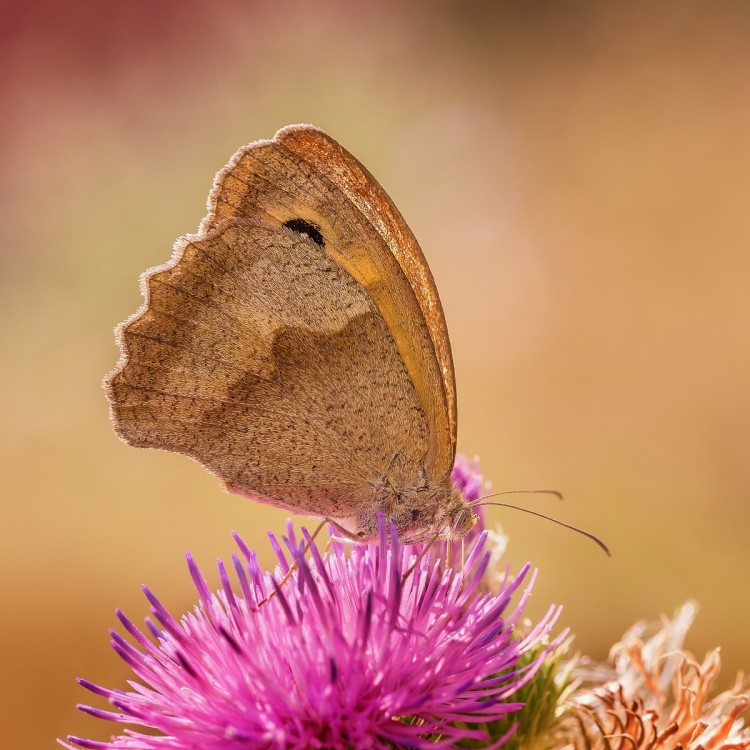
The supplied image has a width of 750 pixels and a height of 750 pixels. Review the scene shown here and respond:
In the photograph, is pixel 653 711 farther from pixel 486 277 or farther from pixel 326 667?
pixel 486 277

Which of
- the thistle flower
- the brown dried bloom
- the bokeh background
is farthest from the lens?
the bokeh background

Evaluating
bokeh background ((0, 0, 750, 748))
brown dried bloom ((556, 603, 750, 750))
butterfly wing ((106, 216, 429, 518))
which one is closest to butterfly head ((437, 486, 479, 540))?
butterfly wing ((106, 216, 429, 518))

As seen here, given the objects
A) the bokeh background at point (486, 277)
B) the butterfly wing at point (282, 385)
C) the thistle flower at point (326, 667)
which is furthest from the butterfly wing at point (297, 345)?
the bokeh background at point (486, 277)

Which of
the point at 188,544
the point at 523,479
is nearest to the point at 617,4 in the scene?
the point at 523,479

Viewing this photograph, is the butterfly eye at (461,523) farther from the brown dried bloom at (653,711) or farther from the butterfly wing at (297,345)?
the brown dried bloom at (653,711)

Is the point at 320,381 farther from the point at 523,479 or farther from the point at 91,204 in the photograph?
the point at 91,204

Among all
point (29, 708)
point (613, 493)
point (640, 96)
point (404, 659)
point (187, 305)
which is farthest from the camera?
point (640, 96)

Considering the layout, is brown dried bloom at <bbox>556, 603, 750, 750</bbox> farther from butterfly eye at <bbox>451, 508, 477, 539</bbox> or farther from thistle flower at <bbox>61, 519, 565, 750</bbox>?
butterfly eye at <bbox>451, 508, 477, 539</bbox>

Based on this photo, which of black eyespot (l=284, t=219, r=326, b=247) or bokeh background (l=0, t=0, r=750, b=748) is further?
bokeh background (l=0, t=0, r=750, b=748)
